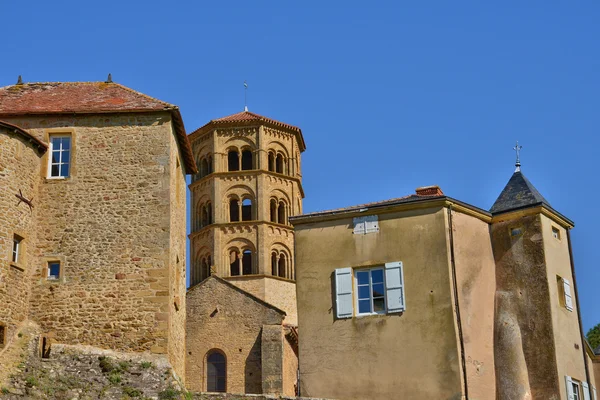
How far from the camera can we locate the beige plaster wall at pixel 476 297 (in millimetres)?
22219

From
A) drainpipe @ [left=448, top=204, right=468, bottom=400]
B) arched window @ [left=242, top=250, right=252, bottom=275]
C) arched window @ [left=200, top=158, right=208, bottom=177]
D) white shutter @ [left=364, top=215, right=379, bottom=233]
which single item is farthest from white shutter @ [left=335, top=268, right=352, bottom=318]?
arched window @ [left=200, top=158, right=208, bottom=177]

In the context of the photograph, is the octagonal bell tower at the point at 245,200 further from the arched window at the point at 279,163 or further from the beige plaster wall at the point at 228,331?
the beige plaster wall at the point at 228,331

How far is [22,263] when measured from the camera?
76.4 feet

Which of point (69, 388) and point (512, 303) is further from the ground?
point (512, 303)

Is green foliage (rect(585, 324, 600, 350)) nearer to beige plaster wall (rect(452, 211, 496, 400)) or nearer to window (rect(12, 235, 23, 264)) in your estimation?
beige plaster wall (rect(452, 211, 496, 400))

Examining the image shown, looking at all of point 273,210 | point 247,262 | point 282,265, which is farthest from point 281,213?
point 247,262

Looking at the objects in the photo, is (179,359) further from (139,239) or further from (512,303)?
(512,303)

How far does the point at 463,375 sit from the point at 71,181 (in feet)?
34.2

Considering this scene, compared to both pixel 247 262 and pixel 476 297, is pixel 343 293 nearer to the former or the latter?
pixel 476 297

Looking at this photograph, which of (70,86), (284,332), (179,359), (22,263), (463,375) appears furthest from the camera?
(284,332)

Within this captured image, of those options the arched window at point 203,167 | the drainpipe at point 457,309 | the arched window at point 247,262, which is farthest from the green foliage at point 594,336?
the drainpipe at point 457,309

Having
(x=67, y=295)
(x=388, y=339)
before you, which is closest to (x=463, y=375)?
(x=388, y=339)

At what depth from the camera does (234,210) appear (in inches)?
1948

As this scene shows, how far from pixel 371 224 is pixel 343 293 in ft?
5.84
